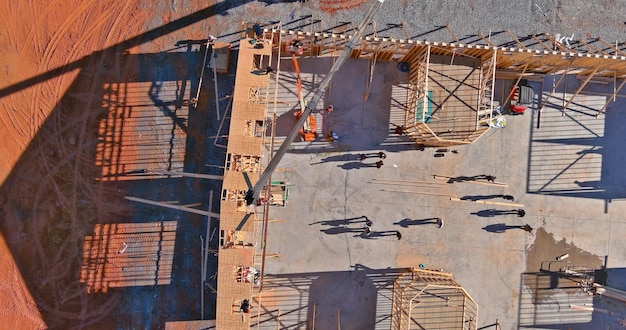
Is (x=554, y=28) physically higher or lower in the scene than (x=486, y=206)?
higher

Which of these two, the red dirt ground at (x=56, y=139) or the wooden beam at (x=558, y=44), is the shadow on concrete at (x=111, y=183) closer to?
the red dirt ground at (x=56, y=139)

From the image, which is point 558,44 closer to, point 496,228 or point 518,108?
point 518,108

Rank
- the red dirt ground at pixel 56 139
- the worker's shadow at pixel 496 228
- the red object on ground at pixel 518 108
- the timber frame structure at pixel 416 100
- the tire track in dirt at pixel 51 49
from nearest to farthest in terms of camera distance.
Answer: the timber frame structure at pixel 416 100
the red object on ground at pixel 518 108
the red dirt ground at pixel 56 139
the tire track in dirt at pixel 51 49
the worker's shadow at pixel 496 228

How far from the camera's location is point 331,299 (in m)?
17.8

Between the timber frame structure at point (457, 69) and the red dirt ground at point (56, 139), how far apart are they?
694 cm

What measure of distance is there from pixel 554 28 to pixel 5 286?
2552cm

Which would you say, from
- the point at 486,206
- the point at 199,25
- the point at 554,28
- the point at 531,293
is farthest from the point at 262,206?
the point at 554,28

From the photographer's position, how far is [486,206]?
1777 cm

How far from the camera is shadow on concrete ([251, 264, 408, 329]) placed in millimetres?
17688

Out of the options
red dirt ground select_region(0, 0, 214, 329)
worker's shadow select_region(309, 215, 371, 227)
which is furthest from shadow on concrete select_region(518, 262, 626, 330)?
red dirt ground select_region(0, 0, 214, 329)

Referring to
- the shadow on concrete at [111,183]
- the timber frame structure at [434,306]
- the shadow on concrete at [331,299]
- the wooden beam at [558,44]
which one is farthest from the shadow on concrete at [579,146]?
the shadow on concrete at [111,183]

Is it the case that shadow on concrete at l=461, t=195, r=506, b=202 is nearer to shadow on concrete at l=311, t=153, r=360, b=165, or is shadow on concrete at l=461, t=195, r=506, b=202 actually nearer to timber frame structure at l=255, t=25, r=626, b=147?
timber frame structure at l=255, t=25, r=626, b=147

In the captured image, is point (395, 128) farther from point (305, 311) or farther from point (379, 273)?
point (305, 311)

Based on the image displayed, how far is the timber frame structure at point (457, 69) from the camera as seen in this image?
15.8 metres
